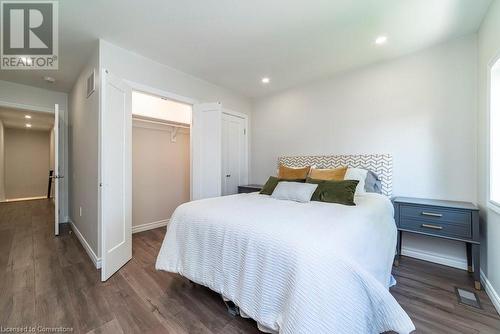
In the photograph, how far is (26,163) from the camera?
6887 mm

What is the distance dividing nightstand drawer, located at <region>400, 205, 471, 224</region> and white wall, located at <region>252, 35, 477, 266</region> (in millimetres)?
416

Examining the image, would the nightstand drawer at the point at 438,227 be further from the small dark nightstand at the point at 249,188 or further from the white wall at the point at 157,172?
the white wall at the point at 157,172

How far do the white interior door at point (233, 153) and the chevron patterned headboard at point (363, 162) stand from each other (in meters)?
1.22

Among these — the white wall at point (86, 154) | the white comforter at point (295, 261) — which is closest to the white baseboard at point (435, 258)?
the white comforter at point (295, 261)

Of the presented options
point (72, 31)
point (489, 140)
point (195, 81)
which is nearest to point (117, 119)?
point (72, 31)

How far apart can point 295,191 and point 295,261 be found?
1.24 m

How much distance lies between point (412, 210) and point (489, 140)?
36.0 inches

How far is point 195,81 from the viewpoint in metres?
3.34

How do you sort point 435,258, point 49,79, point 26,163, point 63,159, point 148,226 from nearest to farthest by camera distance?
point 435,258 < point 49,79 < point 148,226 < point 63,159 < point 26,163

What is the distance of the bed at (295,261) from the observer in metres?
1.00

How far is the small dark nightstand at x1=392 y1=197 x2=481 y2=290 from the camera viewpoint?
6.30 ft

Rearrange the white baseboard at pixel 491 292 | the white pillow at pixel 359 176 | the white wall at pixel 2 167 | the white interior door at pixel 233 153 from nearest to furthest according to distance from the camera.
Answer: the white baseboard at pixel 491 292 < the white pillow at pixel 359 176 < the white interior door at pixel 233 153 < the white wall at pixel 2 167

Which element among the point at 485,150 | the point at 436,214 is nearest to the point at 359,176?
the point at 436,214

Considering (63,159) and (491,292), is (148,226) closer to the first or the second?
(63,159)
